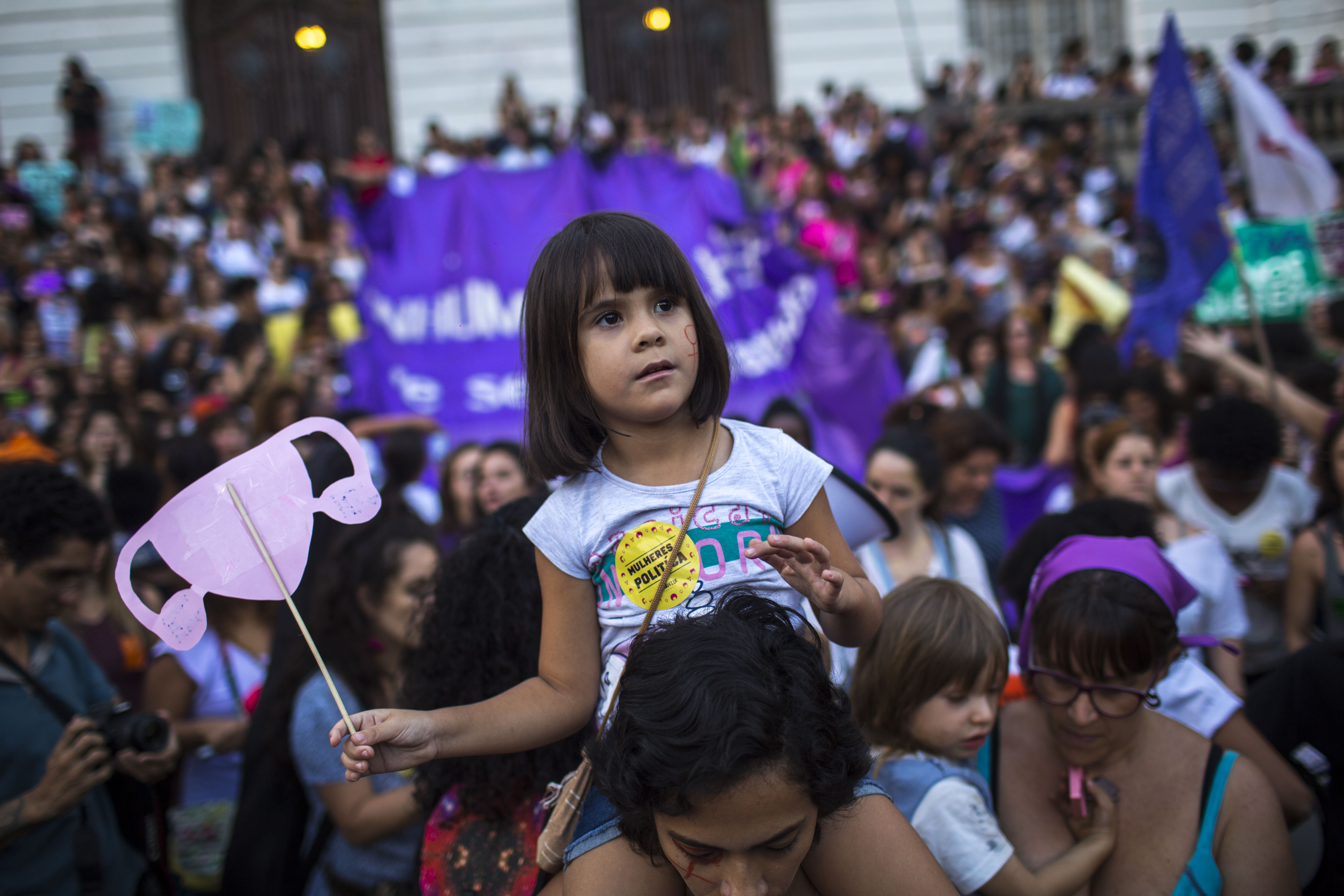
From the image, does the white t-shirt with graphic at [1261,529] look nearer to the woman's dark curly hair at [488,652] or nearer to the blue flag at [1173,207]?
the blue flag at [1173,207]

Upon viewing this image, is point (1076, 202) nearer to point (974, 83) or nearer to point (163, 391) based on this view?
point (974, 83)

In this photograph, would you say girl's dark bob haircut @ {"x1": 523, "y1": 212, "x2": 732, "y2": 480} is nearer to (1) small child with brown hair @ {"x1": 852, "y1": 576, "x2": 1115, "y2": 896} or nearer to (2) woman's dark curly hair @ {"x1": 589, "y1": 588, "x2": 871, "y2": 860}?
(2) woman's dark curly hair @ {"x1": 589, "y1": 588, "x2": 871, "y2": 860}

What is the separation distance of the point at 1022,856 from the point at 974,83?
1551cm

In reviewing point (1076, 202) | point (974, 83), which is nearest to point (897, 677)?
point (1076, 202)

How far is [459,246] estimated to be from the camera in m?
7.78

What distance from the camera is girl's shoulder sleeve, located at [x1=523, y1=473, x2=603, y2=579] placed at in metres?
1.91

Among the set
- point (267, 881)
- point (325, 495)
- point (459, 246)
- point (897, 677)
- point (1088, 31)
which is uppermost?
point (1088, 31)

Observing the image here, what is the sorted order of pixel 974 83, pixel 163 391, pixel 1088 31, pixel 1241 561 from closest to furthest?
pixel 1241 561, pixel 163 391, pixel 974 83, pixel 1088 31

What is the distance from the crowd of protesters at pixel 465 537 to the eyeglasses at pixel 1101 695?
0.06 meters

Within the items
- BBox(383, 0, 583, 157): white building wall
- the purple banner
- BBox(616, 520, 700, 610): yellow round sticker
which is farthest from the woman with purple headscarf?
BBox(383, 0, 583, 157): white building wall

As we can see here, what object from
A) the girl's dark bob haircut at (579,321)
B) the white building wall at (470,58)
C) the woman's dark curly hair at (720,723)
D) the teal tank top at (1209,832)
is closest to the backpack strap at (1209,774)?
the teal tank top at (1209,832)

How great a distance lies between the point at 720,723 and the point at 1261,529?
3179mm

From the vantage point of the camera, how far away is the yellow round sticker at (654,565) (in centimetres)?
183

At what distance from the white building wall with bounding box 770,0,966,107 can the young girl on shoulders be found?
1828cm
